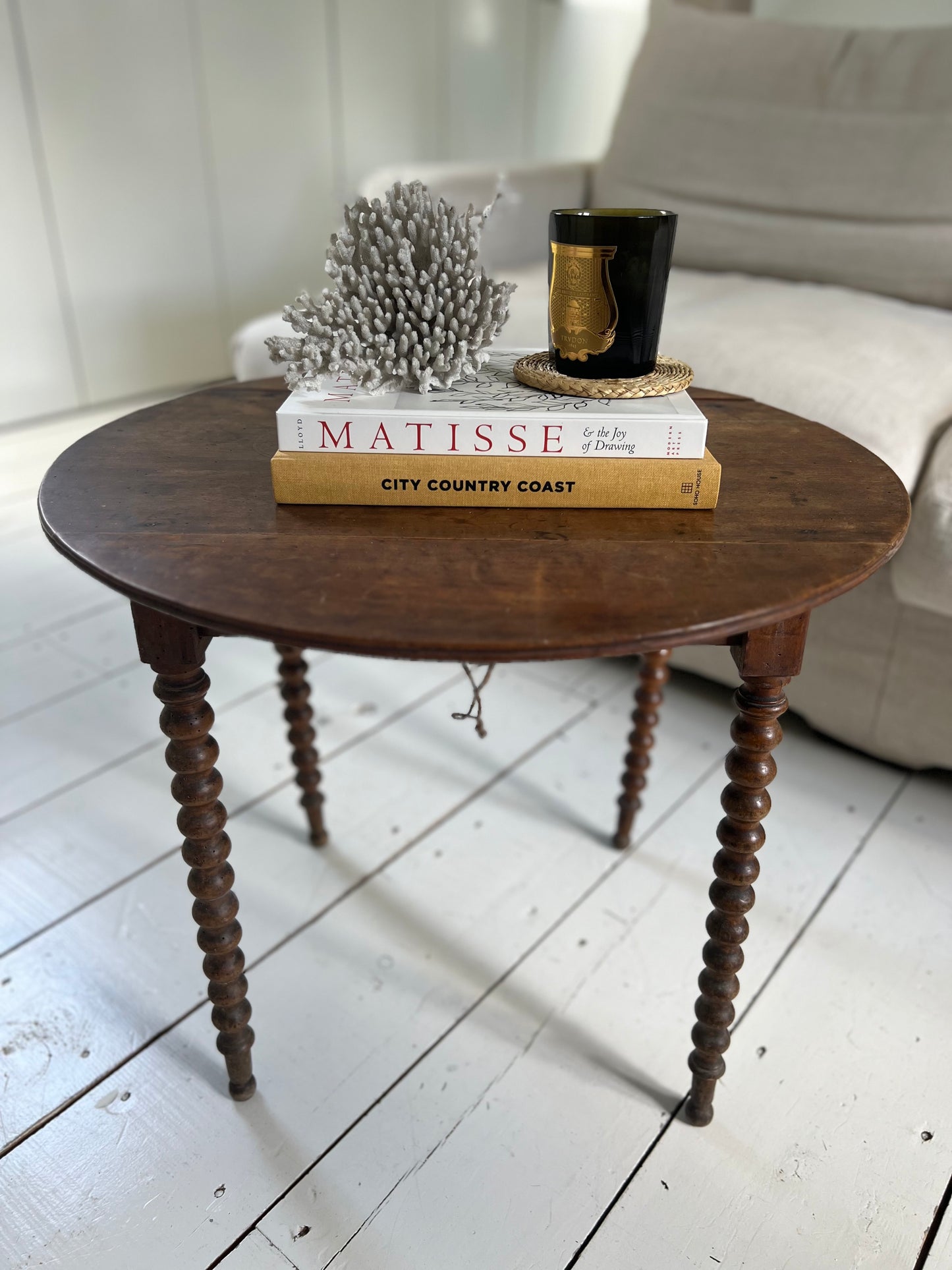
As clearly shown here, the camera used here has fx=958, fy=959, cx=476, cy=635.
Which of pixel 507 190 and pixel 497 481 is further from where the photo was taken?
pixel 507 190

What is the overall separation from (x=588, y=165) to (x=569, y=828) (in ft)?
4.47

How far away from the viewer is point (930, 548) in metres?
0.95

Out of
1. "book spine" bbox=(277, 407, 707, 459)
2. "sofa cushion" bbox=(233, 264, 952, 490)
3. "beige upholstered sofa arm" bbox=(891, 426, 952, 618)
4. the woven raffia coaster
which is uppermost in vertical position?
the woven raffia coaster

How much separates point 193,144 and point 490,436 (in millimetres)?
2109

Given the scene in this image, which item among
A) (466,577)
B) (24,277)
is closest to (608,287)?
(466,577)

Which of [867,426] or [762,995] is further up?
[867,426]

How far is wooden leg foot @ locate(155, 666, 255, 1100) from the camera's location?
0.63 metres

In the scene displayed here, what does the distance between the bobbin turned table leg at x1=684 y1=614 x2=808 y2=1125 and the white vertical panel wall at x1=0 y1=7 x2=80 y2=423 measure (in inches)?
80.5

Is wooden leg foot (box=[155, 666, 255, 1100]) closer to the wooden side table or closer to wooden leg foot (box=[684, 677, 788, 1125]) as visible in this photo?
the wooden side table

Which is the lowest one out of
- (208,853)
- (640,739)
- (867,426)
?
(640,739)

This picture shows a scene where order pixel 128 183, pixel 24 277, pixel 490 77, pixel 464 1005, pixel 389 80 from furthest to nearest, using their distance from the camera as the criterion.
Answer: pixel 490 77 → pixel 389 80 → pixel 128 183 → pixel 24 277 → pixel 464 1005

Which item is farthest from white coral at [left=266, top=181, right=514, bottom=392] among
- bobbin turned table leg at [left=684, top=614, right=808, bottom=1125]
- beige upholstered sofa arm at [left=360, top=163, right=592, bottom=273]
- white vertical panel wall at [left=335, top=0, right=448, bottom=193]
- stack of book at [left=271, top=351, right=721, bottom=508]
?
white vertical panel wall at [left=335, top=0, right=448, bottom=193]

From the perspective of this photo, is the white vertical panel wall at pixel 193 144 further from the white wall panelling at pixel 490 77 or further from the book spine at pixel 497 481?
the book spine at pixel 497 481

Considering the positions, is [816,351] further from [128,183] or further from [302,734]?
[128,183]
